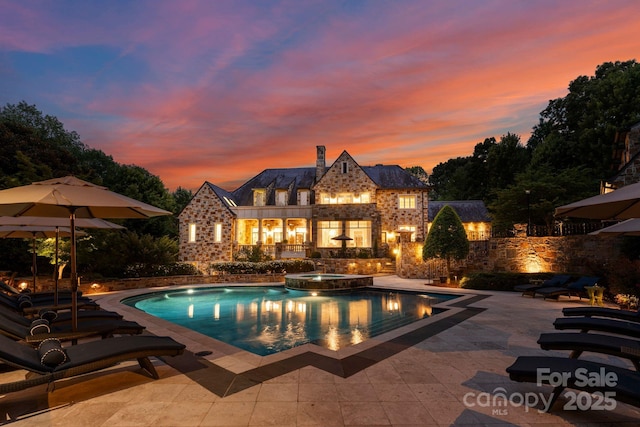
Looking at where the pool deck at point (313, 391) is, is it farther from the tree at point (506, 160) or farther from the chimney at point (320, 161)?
the tree at point (506, 160)

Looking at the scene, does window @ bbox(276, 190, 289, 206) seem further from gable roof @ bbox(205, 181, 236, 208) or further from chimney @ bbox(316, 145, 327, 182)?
gable roof @ bbox(205, 181, 236, 208)

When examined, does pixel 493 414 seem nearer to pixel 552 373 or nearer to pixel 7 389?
pixel 552 373

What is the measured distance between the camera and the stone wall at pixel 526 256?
Result: 16.7 m

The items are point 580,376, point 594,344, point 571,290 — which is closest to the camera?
point 580,376

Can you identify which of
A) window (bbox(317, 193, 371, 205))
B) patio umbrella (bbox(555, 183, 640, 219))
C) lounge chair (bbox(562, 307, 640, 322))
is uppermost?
window (bbox(317, 193, 371, 205))

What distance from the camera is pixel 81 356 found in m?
4.31

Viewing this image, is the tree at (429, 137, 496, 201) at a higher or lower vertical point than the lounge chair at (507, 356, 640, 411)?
higher

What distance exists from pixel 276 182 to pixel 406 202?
1486 cm

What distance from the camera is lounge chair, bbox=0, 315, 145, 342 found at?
515 cm

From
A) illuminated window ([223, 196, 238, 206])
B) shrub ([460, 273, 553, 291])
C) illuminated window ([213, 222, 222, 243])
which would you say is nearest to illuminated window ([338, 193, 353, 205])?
illuminated window ([223, 196, 238, 206])

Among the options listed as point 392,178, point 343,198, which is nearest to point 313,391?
point 343,198

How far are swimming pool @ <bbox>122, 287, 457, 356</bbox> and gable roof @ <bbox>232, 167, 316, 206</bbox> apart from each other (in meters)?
16.3

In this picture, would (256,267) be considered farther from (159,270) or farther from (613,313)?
(613,313)

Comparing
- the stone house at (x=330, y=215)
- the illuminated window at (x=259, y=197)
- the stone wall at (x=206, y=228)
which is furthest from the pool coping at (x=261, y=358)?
the illuminated window at (x=259, y=197)
